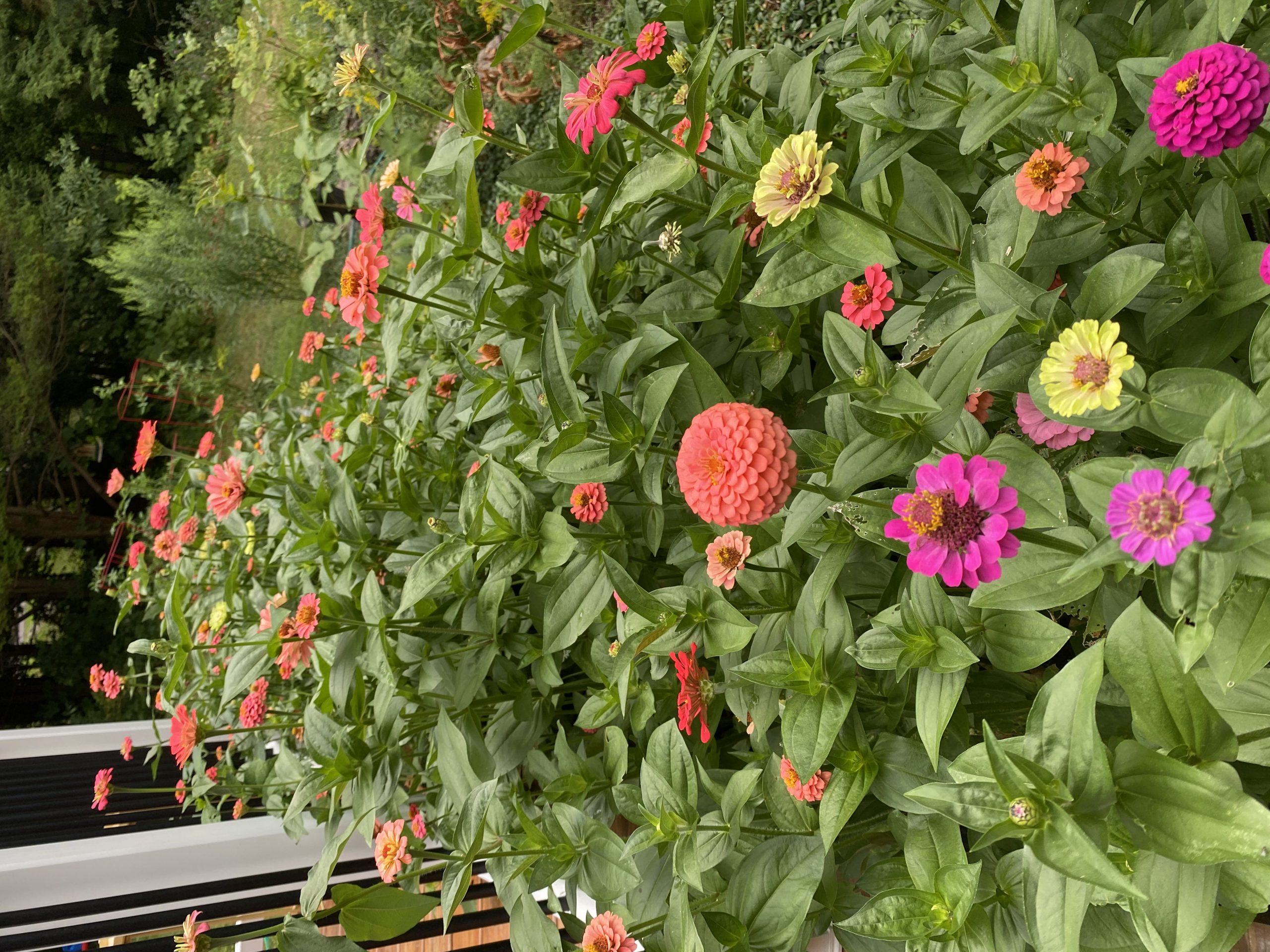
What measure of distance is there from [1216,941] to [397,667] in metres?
0.99

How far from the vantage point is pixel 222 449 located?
4.19 m

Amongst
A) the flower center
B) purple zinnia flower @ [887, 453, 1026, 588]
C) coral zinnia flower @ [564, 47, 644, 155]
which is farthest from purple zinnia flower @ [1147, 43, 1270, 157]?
coral zinnia flower @ [564, 47, 644, 155]

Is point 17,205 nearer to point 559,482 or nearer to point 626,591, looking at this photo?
point 559,482

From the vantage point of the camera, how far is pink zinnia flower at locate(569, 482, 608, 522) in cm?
105

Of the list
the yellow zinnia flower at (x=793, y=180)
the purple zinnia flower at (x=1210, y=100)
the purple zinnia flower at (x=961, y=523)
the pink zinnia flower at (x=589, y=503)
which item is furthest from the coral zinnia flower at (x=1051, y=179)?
the pink zinnia flower at (x=589, y=503)

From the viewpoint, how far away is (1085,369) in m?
0.58

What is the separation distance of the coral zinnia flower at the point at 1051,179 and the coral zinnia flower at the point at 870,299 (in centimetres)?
21

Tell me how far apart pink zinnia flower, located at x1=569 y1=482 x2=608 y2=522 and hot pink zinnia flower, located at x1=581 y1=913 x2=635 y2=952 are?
47 centimetres

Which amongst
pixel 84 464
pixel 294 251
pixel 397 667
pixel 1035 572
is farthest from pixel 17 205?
pixel 1035 572

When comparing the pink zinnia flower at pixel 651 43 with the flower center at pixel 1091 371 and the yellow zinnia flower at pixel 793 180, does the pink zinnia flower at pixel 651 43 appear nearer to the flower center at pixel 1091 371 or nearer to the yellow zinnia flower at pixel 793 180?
the yellow zinnia flower at pixel 793 180

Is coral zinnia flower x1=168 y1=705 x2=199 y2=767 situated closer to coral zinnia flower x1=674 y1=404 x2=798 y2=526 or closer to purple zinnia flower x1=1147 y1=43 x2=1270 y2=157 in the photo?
coral zinnia flower x1=674 y1=404 x2=798 y2=526

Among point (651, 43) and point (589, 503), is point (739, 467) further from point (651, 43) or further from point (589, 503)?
point (651, 43)

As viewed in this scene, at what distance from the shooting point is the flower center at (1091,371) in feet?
1.88

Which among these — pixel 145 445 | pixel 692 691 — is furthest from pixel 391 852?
pixel 145 445
